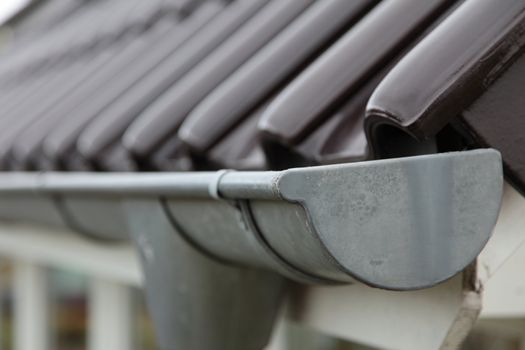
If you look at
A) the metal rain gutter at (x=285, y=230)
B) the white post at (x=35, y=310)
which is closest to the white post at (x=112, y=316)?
the white post at (x=35, y=310)

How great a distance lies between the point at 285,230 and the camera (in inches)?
56.7

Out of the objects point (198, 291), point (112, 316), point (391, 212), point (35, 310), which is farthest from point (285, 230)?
point (35, 310)

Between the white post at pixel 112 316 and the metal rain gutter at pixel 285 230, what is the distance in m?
1.81

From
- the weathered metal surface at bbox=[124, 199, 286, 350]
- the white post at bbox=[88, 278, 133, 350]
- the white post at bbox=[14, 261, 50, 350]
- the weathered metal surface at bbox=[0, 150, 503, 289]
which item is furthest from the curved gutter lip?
the white post at bbox=[14, 261, 50, 350]

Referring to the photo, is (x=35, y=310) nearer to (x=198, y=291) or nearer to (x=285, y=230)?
(x=198, y=291)

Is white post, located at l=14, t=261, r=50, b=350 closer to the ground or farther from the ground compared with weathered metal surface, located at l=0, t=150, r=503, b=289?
closer to the ground

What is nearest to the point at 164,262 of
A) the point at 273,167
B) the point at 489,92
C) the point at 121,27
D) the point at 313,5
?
the point at 273,167

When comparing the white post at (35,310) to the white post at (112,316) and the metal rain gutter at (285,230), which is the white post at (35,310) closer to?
the white post at (112,316)

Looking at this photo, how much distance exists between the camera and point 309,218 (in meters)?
1.28

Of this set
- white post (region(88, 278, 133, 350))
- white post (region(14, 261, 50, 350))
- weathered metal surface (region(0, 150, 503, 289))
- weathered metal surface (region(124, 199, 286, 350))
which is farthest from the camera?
white post (region(14, 261, 50, 350))

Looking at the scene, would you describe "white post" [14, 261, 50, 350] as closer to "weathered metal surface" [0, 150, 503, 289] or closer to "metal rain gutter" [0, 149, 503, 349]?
"metal rain gutter" [0, 149, 503, 349]

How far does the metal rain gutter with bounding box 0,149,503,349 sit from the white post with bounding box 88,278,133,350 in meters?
1.81

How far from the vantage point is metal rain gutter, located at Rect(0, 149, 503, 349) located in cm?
129

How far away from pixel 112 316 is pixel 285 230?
2.85 meters
